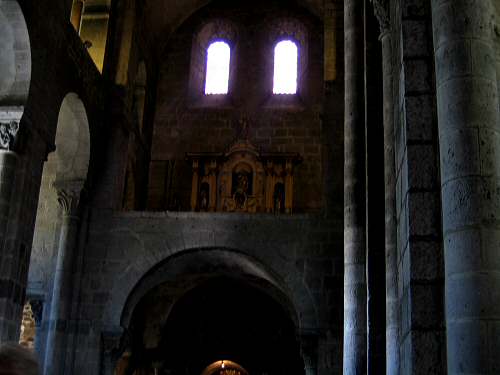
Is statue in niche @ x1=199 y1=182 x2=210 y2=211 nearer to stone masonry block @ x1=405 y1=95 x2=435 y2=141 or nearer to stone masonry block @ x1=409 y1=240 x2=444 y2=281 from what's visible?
stone masonry block @ x1=405 y1=95 x2=435 y2=141

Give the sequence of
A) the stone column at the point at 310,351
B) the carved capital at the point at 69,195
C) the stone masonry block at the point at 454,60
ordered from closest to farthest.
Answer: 1. the stone masonry block at the point at 454,60
2. the stone column at the point at 310,351
3. the carved capital at the point at 69,195

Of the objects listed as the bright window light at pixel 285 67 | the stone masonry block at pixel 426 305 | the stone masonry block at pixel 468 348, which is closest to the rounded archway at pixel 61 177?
the bright window light at pixel 285 67

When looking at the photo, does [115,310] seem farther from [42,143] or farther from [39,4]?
[39,4]

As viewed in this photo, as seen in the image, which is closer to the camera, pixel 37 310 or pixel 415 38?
pixel 415 38

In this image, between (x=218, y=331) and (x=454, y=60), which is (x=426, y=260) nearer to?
(x=454, y=60)

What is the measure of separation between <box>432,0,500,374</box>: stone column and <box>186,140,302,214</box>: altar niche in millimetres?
12743

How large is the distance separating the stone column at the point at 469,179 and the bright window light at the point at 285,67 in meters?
14.3

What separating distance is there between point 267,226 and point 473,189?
9.31 meters

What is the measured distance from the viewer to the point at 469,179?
4918 millimetres

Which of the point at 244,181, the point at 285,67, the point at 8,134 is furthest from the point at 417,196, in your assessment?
the point at 285,67

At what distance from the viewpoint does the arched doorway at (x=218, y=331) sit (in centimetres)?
1773

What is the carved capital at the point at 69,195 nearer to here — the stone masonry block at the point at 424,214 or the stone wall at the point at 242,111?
the stone wall at the point at 242,111

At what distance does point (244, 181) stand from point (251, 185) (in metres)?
0.19

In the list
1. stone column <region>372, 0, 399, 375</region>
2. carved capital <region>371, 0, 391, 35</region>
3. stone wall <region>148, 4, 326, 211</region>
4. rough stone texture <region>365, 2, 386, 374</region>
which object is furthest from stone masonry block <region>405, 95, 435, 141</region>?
stone wall <region>148, 4, 326, 211</region>
